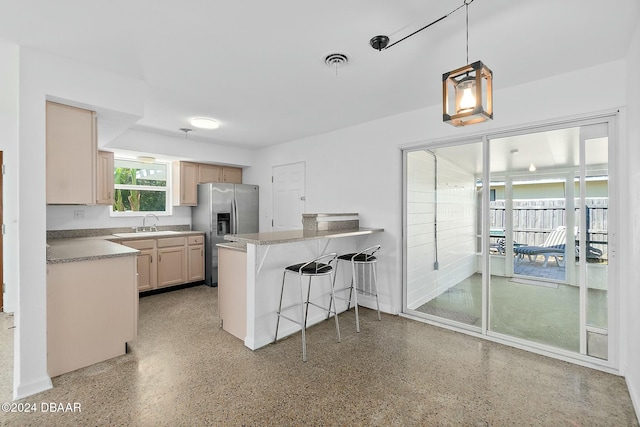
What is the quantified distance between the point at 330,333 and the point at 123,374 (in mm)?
1857

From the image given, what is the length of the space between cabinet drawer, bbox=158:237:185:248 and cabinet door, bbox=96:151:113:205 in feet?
2.84

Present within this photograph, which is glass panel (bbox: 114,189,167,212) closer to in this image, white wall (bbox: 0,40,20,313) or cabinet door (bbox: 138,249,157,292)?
cabinet door (bbox: 138,249,157,292)

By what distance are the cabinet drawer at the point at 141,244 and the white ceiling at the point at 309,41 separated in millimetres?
2146

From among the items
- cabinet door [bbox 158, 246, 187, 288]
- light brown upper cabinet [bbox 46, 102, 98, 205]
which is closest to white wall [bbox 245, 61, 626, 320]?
cabinet door [bbox 158, 246, 187, 288]

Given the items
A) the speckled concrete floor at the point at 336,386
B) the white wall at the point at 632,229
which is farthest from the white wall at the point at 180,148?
the white wall at the point at 632,229

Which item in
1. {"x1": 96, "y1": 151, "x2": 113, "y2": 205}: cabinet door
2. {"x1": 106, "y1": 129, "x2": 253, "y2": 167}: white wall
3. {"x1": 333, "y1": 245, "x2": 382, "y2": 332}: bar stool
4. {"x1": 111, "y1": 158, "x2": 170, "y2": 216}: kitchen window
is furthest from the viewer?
{"x1": 111, "y1": 158, "x2": 170, "y2": 216}: kitchen window

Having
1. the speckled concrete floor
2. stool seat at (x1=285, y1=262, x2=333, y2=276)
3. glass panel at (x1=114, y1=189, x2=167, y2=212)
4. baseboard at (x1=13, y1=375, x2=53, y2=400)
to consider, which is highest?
glass panel at (x1=114, y1=189, x2=167, y2=212)

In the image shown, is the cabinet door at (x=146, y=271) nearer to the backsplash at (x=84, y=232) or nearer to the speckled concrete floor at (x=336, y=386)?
the backsplash at (x=84, y=232)

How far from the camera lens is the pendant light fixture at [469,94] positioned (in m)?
1.42

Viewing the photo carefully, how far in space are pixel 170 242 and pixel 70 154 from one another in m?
2.37

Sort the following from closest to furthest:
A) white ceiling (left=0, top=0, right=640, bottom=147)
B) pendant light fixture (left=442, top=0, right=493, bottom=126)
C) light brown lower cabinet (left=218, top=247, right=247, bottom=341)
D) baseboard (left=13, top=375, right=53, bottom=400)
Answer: pendant light fixture (left=442, top=0, right=493, bottom=126)
white ceiling (left=0, top=0, right=640, bottom=147)
baseboard (left=13, top=375, right=53, bottom=400)
light brown lower cabinet (left=218, top=247, right=247, bottom=341)

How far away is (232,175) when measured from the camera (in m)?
5.78

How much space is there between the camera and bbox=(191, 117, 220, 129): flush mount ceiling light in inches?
148

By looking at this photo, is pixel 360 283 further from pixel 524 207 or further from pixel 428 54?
pixel 428 54
